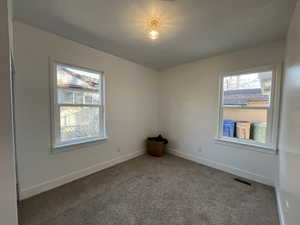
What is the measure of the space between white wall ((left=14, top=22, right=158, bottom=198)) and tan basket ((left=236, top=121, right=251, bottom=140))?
242cm

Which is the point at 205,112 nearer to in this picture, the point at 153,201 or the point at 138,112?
the point at 138,112

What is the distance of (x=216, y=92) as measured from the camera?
2938mm

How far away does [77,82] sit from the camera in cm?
251

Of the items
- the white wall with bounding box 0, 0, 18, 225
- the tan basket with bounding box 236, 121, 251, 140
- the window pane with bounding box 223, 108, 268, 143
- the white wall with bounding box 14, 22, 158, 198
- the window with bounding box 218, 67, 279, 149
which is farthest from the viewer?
the tan basket with bounding box 236, 121, 251, 140

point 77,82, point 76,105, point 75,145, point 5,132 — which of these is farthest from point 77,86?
point 5,132

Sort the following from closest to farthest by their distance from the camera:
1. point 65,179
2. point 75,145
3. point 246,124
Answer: point 65,179 → point 75,145 → point 246,124

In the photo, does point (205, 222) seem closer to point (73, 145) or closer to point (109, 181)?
point (109, 181)

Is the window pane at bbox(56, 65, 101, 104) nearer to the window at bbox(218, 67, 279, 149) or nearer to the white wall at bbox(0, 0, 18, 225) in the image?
the white wall at bbox(0, 0, 18, 225)

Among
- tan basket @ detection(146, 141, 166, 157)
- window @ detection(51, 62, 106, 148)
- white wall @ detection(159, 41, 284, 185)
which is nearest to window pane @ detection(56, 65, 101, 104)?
window @ detection(51, 62, 106, 148)

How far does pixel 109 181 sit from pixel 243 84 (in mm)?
3211

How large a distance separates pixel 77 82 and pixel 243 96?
329cm

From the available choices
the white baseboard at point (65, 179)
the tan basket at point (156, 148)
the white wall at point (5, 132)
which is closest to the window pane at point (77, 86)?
the white baseboard at point (65, 179)

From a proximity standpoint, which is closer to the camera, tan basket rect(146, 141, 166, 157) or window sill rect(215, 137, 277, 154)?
window sill rect(215, 137, 277, 154)

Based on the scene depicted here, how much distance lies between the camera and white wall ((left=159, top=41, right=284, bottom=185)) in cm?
237
